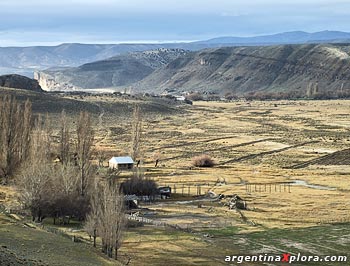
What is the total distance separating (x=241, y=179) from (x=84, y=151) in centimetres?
3104

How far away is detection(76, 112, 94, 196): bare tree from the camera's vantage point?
5348 cm

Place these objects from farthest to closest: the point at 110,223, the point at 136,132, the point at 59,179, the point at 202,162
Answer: the point at 202,162
the point at 136,132
the point at 59,179
the point at 110,223

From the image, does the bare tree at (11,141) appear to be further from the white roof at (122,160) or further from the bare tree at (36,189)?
the white roof at (122,160)

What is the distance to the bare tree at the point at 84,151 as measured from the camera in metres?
53.5

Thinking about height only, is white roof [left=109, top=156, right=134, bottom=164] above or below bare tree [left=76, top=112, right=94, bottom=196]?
below

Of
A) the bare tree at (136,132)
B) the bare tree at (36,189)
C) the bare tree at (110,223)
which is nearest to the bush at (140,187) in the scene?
the bare tree at (36,189)

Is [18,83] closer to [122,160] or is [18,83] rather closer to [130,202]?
[122,160]

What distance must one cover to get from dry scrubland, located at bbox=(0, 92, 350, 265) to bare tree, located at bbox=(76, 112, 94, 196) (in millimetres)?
7279

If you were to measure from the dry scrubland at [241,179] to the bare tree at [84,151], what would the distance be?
7.28 meters

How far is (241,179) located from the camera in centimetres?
8125

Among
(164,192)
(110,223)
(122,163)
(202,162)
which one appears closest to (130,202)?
(164,192)

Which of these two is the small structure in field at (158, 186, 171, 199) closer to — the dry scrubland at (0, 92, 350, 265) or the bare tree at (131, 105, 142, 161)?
the dry scrubland at (0, 92, 350, 265)

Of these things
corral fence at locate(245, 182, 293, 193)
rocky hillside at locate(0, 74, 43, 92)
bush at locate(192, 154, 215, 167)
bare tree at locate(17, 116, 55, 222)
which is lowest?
bush at locate(192, 154, 215, 167)

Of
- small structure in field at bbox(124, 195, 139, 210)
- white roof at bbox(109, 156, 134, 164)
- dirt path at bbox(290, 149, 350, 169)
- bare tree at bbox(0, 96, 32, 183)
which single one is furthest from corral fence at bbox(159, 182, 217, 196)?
dirt path at bbox(290, 149, 350, 169)
